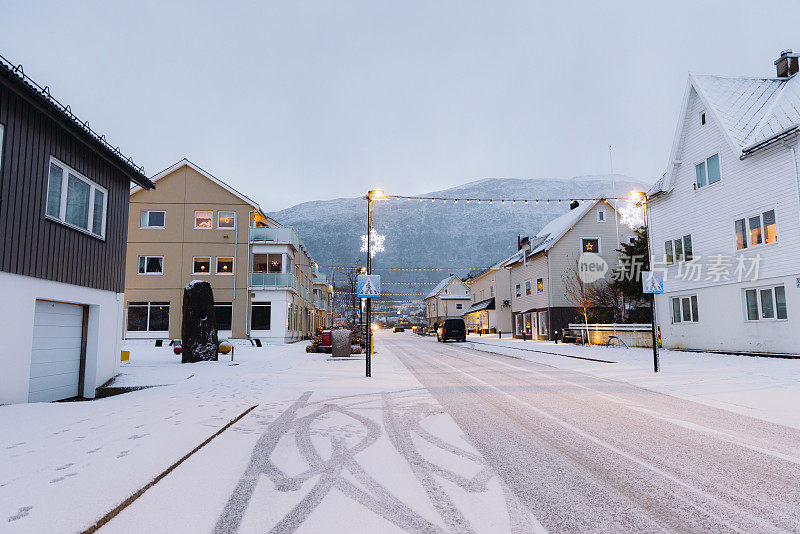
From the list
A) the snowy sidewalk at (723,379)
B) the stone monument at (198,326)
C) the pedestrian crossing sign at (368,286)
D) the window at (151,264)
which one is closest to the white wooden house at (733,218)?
the snowy sidewalk at (723,379)

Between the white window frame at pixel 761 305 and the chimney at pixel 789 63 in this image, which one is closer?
the white window frame at pixel 761 305

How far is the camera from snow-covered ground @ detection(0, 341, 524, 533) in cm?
370

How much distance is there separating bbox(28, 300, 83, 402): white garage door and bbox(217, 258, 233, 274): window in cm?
2430

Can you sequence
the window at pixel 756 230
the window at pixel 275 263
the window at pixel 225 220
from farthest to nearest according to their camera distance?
the window at pixel 275 263 < the window at pixel 225 220 < the window at pixel 756 230

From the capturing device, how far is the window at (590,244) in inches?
1491

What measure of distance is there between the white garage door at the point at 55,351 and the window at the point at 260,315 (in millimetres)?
24445

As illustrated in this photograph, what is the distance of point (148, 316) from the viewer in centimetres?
3406

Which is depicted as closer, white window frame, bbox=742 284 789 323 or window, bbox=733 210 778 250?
white window frame, bbox=742 284 789 323

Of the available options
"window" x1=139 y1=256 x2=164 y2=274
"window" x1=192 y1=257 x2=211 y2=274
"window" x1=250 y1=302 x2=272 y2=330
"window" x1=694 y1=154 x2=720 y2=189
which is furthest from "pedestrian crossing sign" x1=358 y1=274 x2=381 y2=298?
"window" x1=139 y1=256 x2=164 y2=274

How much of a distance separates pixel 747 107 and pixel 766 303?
8.92 metres

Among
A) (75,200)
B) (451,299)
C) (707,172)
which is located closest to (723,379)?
(707,172)

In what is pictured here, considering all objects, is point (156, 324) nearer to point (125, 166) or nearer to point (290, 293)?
point (290, 293)

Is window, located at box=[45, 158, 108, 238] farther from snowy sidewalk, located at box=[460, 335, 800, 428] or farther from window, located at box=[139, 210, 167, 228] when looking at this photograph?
window, located at box=[139, 210, 167, 228]

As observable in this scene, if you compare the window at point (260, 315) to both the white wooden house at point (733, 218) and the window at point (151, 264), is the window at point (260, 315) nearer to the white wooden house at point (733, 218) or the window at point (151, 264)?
the window at point (151, 264)
